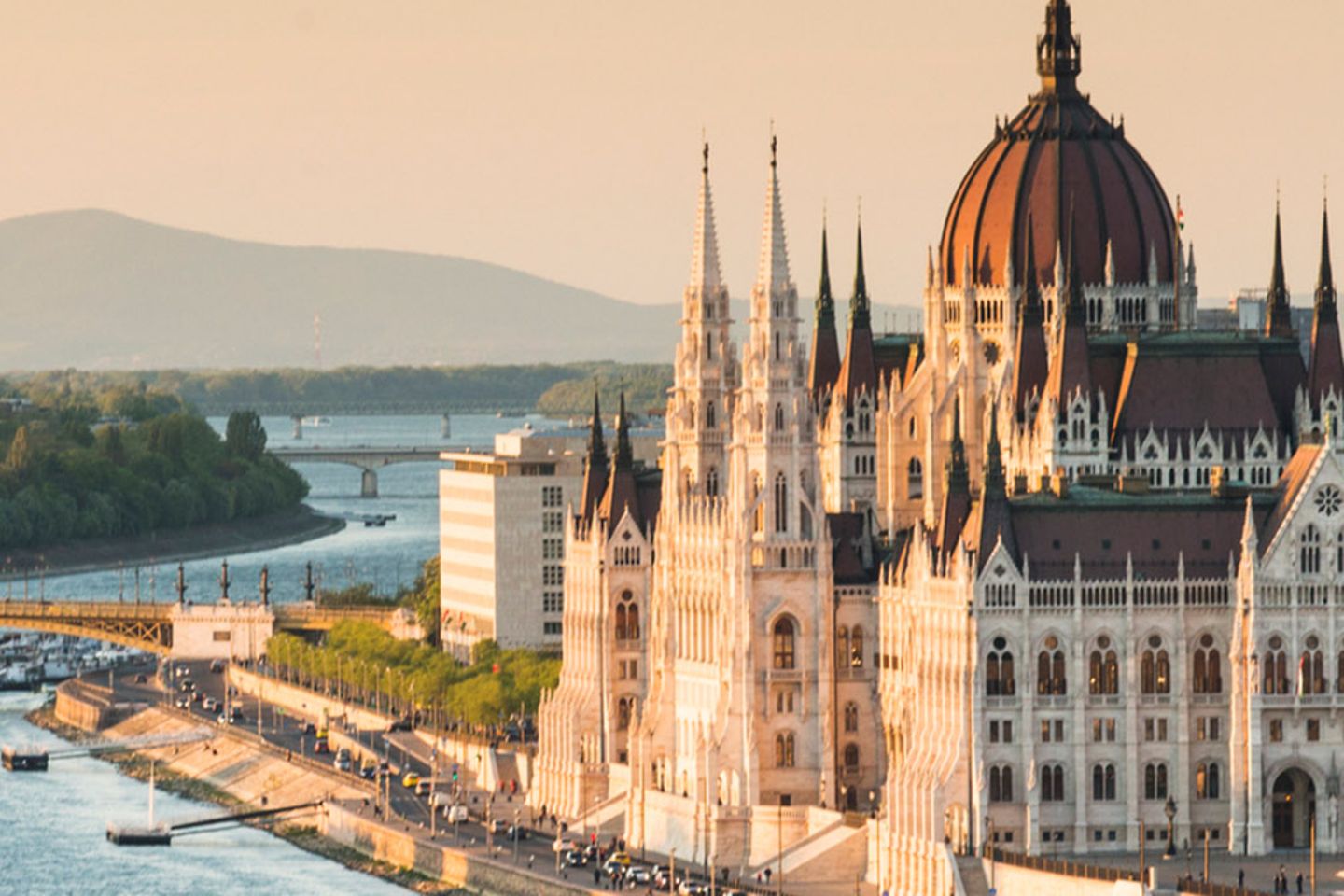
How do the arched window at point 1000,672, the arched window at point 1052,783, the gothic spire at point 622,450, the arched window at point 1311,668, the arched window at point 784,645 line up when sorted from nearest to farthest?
the arched window at point 1000,672 → the arched window at point 1311,668 → the arched window at point 1052,783 → the arched window at point 784,645 → the gothic spire at point 622,450

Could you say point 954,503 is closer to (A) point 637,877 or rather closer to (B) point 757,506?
(B) point 757,506

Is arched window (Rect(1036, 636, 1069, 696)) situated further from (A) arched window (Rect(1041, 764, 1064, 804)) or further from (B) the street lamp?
(B) the street lamp

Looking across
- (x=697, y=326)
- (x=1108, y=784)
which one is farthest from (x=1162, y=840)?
(x=697, y=326)

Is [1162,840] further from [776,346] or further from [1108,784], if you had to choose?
[776,346]

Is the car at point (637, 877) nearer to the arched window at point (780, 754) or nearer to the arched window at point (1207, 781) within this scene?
the arched window at point (780, 754)

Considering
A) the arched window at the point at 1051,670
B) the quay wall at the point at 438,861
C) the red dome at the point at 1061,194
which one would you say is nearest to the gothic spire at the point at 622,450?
the red dome at the point at 1061,194
